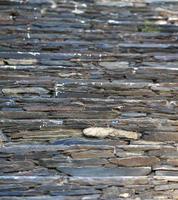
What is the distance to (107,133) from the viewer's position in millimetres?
3658

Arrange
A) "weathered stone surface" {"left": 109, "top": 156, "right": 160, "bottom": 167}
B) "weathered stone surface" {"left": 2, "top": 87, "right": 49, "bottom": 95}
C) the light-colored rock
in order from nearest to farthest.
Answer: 1. "weathered stone surface" {"left": 109, "top": 156, "right": 160, "bottom": 167}
2. the light-colored rock
3. "weathered stone surface" {"left": 2, "top": 87, "right": 49, "bottom": 95}

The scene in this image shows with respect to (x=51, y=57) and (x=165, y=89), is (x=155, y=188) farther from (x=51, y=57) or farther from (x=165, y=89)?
(x=51, y=57)

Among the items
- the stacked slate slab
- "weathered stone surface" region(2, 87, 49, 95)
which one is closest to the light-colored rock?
the stacked slate slab

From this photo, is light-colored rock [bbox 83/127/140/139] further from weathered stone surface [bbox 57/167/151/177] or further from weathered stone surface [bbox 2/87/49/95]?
weathered stone surface [bbox 2/87/49/95]

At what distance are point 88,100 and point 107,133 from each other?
0.43 meters

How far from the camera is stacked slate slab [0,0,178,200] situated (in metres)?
3.29

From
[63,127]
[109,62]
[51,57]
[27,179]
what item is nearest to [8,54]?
[51,57]

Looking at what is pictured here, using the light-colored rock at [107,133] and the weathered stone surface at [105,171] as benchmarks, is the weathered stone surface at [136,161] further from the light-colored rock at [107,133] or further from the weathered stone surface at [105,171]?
the light-colored rock at [107,133]

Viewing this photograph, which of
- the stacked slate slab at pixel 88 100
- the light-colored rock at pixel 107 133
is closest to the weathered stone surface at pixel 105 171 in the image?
the stacked slate slab at pixel 88 100

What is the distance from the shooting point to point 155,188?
10.8ft

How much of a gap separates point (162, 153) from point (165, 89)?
816 millimetres

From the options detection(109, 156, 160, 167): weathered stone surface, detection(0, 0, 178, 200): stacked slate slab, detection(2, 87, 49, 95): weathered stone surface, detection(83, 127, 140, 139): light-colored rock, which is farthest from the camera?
detection(2, 87, 49, 95): weathered stone surface

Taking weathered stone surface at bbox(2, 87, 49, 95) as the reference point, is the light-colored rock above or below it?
below

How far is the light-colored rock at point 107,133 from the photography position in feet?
11.9
